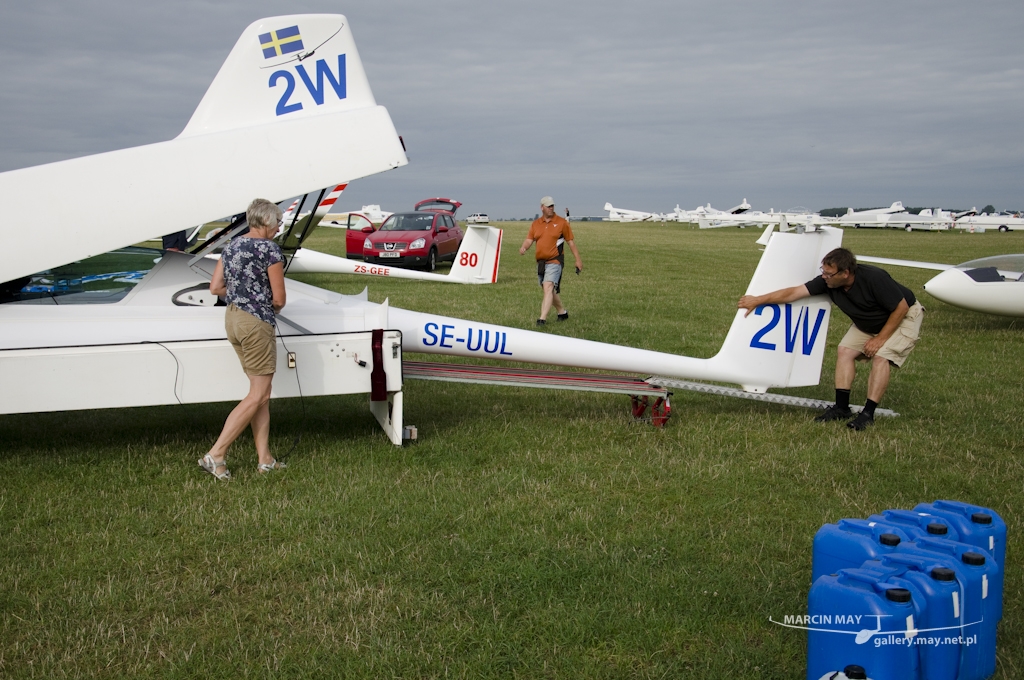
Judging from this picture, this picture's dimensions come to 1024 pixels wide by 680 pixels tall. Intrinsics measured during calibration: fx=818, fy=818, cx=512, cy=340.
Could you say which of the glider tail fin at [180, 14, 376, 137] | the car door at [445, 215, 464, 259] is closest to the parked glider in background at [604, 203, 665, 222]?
the car door at [445, 215, 464, 259]

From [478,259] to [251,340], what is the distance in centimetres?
1120

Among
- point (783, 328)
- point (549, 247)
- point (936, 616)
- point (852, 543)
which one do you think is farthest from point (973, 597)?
point (549, 247)

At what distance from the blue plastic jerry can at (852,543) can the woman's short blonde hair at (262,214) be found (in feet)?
11.3

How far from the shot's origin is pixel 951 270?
1166cm

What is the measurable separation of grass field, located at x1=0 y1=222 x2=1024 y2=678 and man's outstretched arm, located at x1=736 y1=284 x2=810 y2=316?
956 mm

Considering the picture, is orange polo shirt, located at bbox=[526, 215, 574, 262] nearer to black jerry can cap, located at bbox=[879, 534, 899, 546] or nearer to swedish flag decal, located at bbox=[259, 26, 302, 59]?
swedish flag decal, located at bbox=[259, 26, 302, 59]

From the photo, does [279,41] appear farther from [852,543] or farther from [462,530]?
[852,543]

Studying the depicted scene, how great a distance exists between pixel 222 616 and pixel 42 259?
268cm

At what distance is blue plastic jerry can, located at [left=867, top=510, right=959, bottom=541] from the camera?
118 inches

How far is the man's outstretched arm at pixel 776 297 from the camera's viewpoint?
605 centimetres

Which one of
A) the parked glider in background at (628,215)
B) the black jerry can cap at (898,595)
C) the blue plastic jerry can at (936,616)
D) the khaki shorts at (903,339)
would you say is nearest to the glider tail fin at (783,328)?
the khaki shorts at (903,339)

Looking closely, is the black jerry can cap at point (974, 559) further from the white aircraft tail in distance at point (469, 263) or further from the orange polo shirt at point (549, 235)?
the white aircraft tail in distance at point (469, 263)

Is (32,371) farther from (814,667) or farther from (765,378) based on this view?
(765,378)

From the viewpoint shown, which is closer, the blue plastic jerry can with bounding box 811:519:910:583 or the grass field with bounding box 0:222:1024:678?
the blue plastic jerry can with bounding box 811:519:910:583
